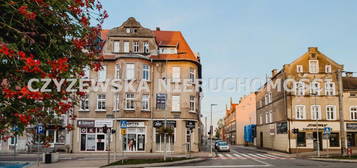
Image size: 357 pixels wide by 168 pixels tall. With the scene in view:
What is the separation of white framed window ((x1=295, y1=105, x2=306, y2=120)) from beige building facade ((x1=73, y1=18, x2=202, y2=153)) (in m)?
13.1

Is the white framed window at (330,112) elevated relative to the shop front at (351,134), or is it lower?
elevated

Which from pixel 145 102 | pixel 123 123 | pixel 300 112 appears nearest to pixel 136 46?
pixel 145 102

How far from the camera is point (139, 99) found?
34781mm

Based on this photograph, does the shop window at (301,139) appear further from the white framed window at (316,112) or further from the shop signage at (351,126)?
the shop signage at (351,126)

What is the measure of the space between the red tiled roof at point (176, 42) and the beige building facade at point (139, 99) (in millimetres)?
Result: 158

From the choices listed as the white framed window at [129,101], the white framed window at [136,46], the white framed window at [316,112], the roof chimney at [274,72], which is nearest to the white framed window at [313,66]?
the white framed window at [316,112]

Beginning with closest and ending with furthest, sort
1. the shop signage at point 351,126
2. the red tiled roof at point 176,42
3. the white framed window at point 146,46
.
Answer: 1. the white framed window at point 146,46
2. the red tiled roof at point 176,42
3. the shop signage at point 351,126

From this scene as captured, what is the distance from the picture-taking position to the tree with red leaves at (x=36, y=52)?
172 inches

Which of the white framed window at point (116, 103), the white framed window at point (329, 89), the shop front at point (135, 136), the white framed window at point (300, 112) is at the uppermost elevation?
the white framed window at point (329, 89)

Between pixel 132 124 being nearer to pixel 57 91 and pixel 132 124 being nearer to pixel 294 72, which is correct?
pixel 294 72

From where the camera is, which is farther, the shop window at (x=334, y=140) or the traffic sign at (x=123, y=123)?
the shop window at (x=334, y=140)

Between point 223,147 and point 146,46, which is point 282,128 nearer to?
point 223,147

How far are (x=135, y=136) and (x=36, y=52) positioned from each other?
30.3 meters

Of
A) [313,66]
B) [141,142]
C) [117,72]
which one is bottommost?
[141,142]
